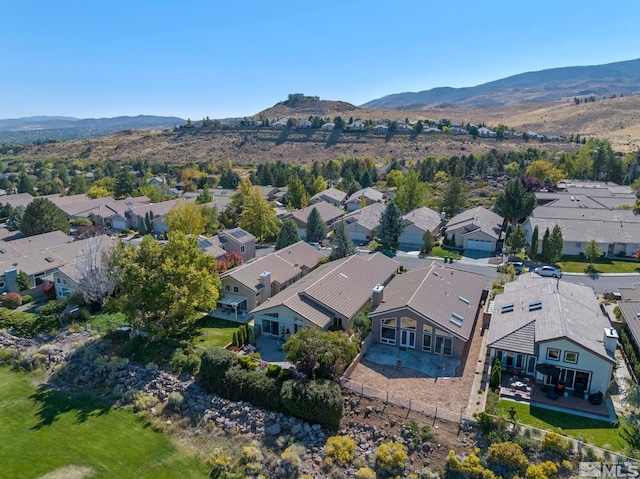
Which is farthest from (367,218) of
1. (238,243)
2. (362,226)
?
(238,243)

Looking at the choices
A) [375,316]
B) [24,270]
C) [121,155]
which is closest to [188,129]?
[121,155]

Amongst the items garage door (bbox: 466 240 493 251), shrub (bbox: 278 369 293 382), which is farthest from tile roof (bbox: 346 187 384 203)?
shrub (bbox: 278 369 293 382)

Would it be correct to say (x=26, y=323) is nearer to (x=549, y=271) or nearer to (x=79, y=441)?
(x=79, y=441)

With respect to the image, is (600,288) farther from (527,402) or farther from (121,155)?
(121,155)

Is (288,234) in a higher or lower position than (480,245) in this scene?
higher

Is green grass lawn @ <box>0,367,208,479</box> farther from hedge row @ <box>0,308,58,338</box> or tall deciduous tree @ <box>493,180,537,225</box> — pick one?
tall deciduous tree @ <box>493,180,537,225</box>
